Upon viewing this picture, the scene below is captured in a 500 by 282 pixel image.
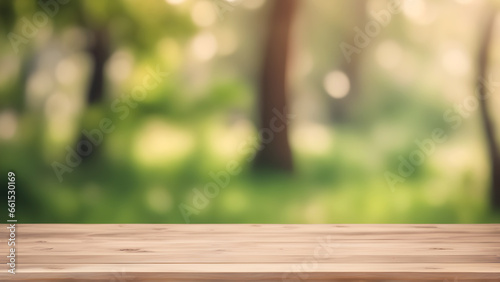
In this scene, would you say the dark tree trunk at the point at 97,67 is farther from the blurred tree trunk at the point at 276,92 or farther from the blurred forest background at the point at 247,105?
the blurred tree trunk at the point at 276,92

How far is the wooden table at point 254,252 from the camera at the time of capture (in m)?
1.87

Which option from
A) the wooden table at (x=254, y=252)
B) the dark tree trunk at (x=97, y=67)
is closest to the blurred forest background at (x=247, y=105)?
the dark tree trunk at (x=97, y=67)

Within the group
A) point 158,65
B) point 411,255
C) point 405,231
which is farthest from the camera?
point 158,65

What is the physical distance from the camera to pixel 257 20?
274 cm

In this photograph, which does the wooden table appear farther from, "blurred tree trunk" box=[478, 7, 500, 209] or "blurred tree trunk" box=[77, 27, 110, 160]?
"blurred tree trunk" box=[77, 27, 110, 160]

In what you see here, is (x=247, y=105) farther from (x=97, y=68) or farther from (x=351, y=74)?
(x=97, y=68)

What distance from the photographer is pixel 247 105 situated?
2752mm

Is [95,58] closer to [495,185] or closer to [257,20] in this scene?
[257,20]

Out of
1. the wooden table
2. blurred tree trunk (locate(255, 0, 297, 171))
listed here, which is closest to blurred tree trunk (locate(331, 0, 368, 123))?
blurred tree trunk (locate(255, 0, 297, 171))

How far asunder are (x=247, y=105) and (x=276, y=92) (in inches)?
6.0

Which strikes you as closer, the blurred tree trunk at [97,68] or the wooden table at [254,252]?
the wooden table at [254,252]

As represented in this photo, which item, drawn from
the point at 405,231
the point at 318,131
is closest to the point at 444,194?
the point at 405,231

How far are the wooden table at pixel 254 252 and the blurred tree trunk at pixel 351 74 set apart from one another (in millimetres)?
537

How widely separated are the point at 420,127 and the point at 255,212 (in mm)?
890
